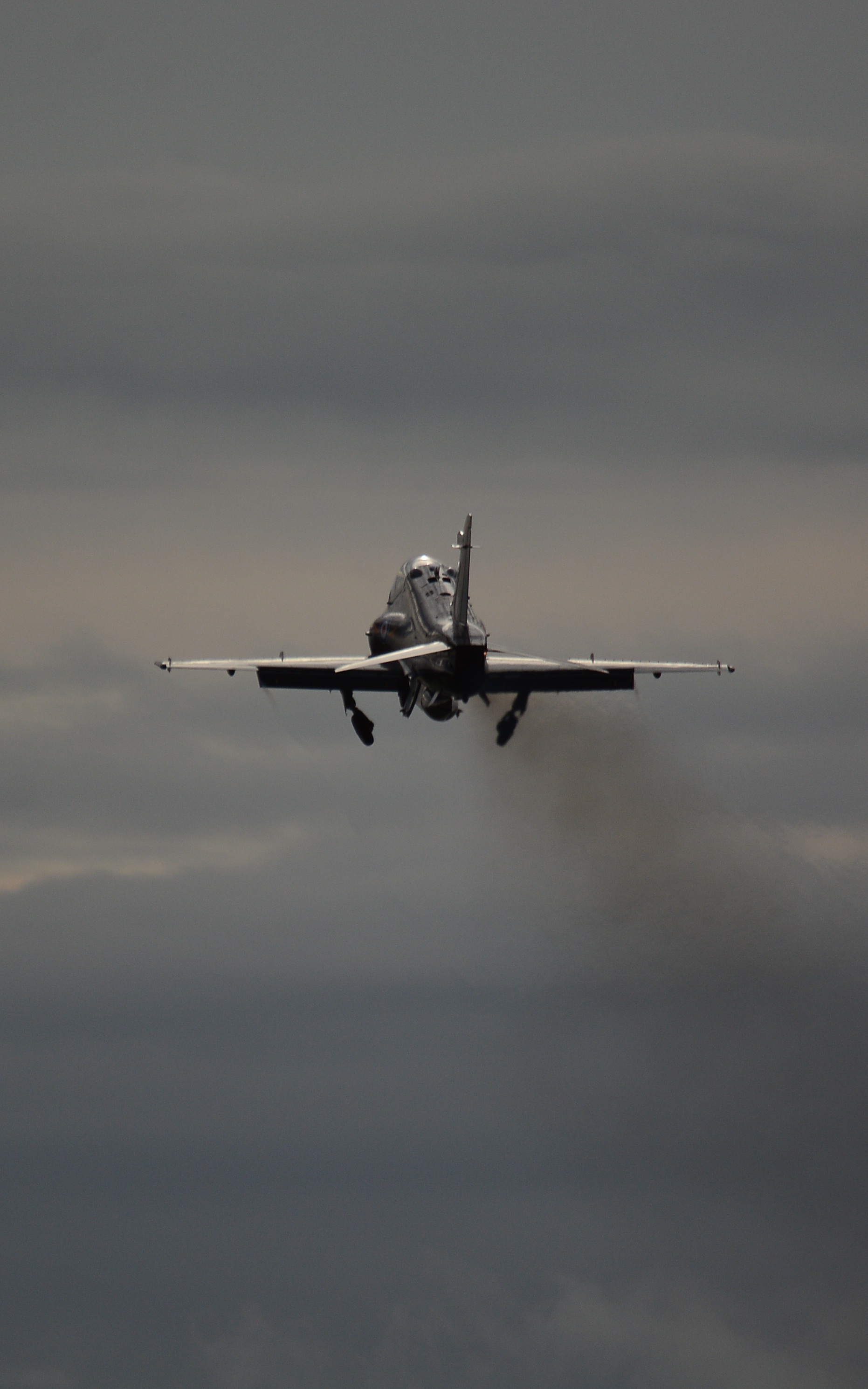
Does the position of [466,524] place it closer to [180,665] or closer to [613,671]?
[613,671]

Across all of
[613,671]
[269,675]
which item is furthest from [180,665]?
[613,671]

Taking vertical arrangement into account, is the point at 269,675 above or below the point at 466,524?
below

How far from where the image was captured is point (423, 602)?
82688mm

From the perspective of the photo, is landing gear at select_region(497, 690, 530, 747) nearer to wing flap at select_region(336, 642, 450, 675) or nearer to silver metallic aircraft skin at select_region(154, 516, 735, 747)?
silver metallic aircraft skin at select_region(154, 516, 735, 747)

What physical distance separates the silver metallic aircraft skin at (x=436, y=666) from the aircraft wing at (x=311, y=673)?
0.15 ft

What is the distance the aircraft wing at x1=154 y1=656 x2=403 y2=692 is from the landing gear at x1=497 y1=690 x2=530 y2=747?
623 cm

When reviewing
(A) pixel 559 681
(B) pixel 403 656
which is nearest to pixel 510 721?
(A) pixel 559 681

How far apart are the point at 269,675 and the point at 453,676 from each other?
37.8 ft

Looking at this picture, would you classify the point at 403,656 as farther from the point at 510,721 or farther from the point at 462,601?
the point at 510,721

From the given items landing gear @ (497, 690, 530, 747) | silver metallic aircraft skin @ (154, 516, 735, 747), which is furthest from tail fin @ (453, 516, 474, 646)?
landing gear @ (497, 690, 530, 747)

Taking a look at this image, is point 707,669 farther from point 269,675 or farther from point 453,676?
point 269,675

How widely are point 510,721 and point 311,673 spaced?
36.8ft

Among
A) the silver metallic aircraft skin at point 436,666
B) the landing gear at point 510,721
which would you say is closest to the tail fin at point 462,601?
the silver metallic aircraft skin at point 436,666

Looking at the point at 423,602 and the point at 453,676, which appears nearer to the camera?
the point at 453,676
